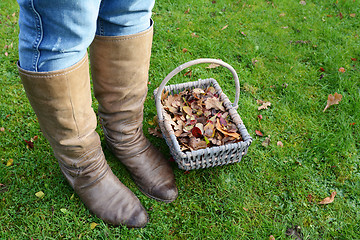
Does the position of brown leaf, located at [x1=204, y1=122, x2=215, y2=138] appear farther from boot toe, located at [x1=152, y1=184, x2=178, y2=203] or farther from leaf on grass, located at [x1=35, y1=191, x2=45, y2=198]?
leaf on grass, located at [x1=35, y1=191, x2=45, y2=198]

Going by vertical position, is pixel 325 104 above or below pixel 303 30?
below

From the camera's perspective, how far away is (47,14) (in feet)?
3.53

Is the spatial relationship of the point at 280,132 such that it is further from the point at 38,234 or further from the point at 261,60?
the point at 38,234

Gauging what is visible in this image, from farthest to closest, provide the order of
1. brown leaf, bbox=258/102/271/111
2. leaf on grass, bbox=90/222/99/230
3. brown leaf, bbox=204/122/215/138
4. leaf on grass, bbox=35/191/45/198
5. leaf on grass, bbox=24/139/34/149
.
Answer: brown leaf, bbox=258/102/271/111 < leaf on grass, bbox=24/139/34/149 < brown leaf, bbox=204/122/215/138 < leaf on grass, bbox=35/191/45/198 < leaf on grass, bbox=90/222/99/230

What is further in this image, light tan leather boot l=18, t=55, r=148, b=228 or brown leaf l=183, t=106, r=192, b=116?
brown leaf l=183, t=106, r=192, b=116

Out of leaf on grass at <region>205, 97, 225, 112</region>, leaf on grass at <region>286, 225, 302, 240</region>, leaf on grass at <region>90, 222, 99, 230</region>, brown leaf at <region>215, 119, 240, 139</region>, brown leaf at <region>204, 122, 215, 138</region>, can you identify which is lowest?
leaf on grass at <region>90, 222, 99, 230</region>

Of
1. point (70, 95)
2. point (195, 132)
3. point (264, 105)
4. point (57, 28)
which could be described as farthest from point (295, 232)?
point (57, 28)

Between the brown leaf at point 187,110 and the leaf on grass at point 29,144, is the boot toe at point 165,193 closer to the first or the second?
the brown leaf at point 187,110

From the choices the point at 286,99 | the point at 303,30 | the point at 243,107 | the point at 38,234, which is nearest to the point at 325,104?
the point at 286,99

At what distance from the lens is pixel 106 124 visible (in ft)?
6.42

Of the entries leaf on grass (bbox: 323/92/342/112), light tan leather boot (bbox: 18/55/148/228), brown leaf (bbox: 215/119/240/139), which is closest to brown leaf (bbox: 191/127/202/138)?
brown leaf (bbox: 215/119/240/139)

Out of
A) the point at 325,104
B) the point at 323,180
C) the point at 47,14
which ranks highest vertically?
the point at 47,14

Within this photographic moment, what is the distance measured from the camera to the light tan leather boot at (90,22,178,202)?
5.28 ft

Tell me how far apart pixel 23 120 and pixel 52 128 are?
1.07m
